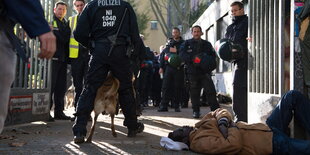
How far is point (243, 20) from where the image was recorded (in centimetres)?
789

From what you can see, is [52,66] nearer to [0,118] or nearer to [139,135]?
[139,135]

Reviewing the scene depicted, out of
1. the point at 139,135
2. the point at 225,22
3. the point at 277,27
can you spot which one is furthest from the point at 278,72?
the point at 225,22

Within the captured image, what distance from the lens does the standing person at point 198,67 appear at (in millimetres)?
9945

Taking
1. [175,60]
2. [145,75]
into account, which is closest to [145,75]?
[145,75]

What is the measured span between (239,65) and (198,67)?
7.84 feet

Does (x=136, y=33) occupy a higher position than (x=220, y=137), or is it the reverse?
(x=136, y=33)

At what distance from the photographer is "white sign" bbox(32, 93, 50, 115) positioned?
8.23 metres

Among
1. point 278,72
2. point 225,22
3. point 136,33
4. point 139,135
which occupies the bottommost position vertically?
point 139,135

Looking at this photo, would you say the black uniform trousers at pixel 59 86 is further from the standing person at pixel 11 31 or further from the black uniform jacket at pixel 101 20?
the standing person at pixel 11 31

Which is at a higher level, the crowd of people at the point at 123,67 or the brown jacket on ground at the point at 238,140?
the crowd of people at the point at 123,67

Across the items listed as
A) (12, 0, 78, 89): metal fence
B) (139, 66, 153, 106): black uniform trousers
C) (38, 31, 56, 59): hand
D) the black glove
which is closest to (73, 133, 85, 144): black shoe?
the black glove

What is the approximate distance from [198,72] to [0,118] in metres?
7.83

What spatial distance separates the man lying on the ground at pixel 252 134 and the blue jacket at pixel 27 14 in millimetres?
2788

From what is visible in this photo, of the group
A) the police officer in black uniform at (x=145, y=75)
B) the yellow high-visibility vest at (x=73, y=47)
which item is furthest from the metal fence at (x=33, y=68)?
the police officer in black uniform at (x=145, y=75)
